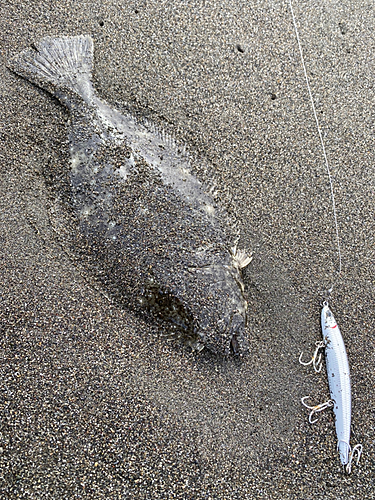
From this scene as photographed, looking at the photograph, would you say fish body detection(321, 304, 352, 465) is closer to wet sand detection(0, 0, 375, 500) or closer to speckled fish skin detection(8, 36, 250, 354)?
wet sand detection(0, 0, 375, 500)

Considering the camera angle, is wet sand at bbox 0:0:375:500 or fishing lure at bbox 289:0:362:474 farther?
fishing lure at bbox 289:0:362:474

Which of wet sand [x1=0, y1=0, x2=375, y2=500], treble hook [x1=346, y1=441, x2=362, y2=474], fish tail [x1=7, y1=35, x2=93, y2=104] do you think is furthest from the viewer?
fish tail [x1=7, y1=35, x2=93, y2=104]

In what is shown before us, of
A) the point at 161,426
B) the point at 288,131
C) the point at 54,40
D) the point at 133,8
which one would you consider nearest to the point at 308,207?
the point at 288,131

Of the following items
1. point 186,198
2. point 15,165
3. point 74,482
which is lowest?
point 74,482

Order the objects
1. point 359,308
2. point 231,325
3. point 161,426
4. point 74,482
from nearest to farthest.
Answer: point 74,482 → point 161,426 → point 231,325 → point 359,308

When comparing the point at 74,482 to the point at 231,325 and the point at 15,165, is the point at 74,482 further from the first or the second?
the point at 15,165

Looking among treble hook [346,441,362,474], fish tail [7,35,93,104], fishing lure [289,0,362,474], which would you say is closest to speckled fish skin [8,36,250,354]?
fish tail [7,35,93,104]

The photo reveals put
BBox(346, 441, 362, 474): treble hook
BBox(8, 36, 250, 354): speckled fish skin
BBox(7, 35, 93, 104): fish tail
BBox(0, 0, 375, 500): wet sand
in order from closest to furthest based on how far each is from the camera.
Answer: BBox(0, 0, 375, 500): wet sand, BBox(346, 441, 362, 474): treble hook, BBox(8, 36, 250, 354): speckled fish skin, BBox(7, 35, 93, 104): fish tail
